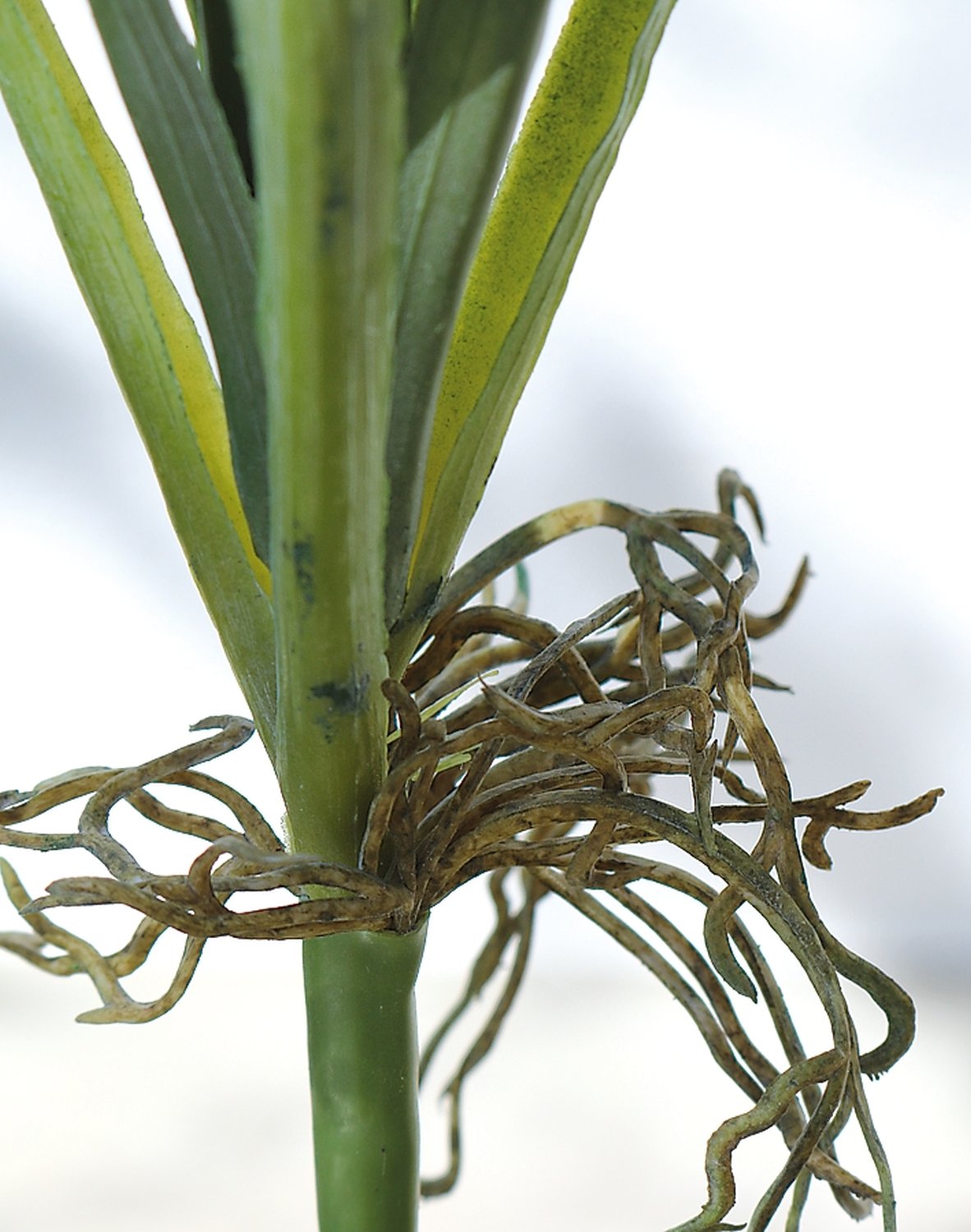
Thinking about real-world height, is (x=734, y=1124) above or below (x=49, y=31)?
below

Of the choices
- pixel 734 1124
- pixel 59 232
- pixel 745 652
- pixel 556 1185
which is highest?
pixel 59 232

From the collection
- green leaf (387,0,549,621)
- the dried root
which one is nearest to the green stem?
the dried root

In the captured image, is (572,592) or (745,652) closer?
(745,652)

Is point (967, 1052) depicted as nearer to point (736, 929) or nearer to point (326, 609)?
point (736, 929)

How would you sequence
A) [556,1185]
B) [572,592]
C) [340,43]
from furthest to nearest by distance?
1. [572,592]
2. [556,1185]
3. [340,43]

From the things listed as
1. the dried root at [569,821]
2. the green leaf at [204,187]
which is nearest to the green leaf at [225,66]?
the green leaf at [204,187]

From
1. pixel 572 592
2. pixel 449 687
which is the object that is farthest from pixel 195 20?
pixel 572 592

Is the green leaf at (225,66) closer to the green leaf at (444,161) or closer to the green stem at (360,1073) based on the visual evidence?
the green leaf at (444,161)

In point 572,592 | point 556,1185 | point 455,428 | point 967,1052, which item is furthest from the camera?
point 572,592
